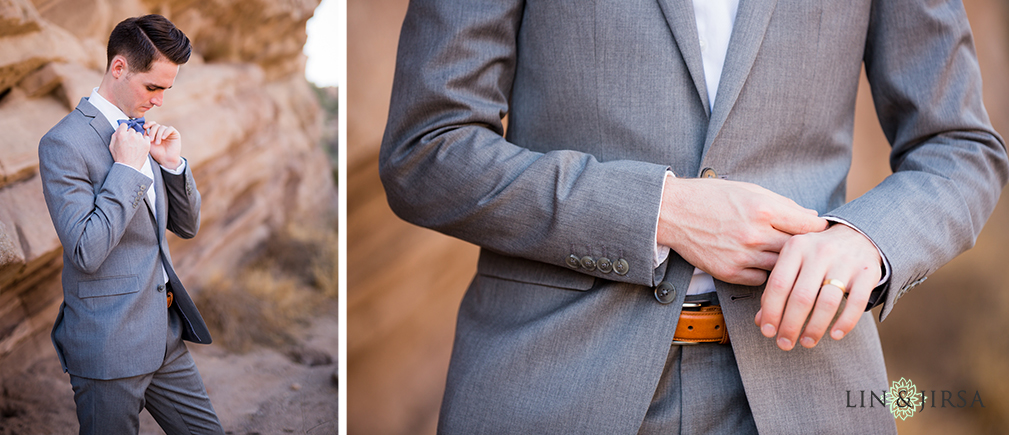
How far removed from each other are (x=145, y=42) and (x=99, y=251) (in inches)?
11.7

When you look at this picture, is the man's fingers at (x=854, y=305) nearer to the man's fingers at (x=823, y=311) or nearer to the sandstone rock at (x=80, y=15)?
the man's fingers at (x=823, y=311)

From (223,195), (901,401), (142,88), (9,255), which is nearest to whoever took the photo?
(9,255)

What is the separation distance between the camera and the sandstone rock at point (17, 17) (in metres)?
0.74

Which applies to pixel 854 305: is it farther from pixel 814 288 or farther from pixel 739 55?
pixel 739 55

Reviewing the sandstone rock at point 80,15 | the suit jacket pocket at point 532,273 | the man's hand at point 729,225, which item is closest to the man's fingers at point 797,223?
the man's hand at point 729,225

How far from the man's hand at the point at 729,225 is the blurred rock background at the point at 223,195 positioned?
70cm

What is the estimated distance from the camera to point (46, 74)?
788 mm

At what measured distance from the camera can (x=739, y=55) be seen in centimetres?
94

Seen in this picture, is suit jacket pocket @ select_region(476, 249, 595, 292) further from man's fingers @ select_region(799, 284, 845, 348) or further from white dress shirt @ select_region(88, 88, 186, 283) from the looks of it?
Result: white dress shirt @ select_region(88, 88, 186, 283)

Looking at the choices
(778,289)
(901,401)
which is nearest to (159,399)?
(778,289)

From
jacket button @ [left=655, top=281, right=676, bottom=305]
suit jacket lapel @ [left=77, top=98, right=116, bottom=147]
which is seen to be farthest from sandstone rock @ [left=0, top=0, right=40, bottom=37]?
jacket button @ [left=655, top=281, right=676, bottom=305]

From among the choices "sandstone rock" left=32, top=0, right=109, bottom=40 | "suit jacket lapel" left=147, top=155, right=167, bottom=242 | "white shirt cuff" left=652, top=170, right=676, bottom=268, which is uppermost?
"sandstone rock" left=32, top=0, right=109, bottom=40

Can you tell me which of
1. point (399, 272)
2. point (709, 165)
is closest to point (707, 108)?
point (709, 165)

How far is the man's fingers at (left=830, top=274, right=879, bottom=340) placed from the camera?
0.80m
